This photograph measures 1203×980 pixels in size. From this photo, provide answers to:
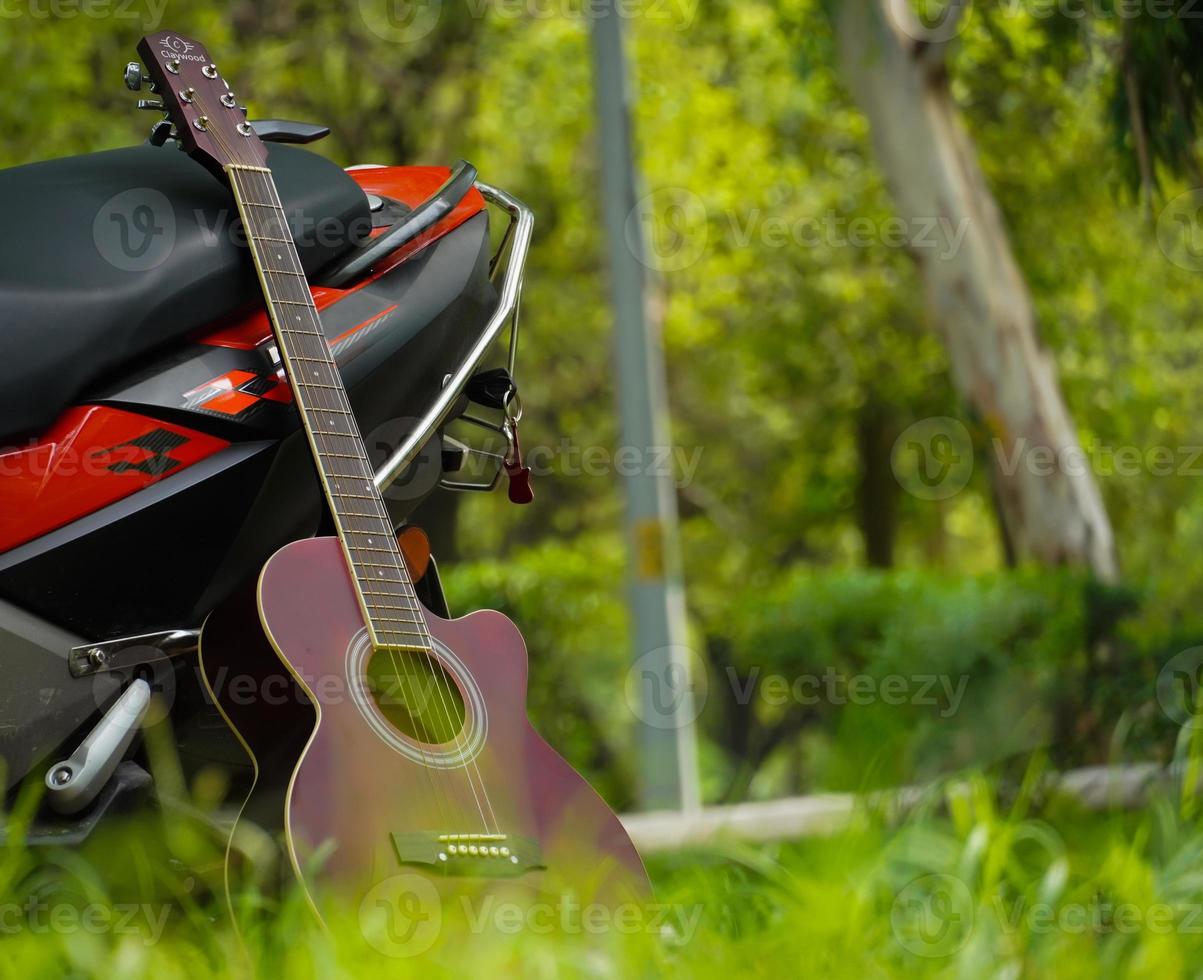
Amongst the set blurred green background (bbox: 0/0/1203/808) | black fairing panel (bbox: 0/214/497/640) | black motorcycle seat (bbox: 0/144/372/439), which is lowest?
blurred green background (bbox: 0/0/1203/808)

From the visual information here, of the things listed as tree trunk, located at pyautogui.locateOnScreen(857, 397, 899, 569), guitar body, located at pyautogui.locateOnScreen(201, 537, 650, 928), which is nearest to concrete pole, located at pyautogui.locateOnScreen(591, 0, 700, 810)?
guitar body, located at pyautogui.locateOnScreen(201, 537, 650, 928)

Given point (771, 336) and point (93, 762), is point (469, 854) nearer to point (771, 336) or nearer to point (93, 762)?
point (93, 762)

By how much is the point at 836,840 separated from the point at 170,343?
1349mm

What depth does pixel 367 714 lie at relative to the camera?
7.09ft

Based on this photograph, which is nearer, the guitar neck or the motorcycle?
the motorcycle

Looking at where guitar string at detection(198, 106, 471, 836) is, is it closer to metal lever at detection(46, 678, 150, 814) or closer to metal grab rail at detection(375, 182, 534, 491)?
metal grab rail at detection(375, 182, 534, 491)

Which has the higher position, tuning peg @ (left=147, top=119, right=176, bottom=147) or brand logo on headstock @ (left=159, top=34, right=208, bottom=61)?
brand logo on headstock @ (left=159, top=34, right=208, bottom=61)

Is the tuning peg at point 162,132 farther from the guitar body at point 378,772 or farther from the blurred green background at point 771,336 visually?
the blurred green background at point 771,336

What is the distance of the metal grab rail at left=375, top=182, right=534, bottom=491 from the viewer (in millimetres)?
2615

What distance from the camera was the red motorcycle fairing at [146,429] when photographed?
222 cm

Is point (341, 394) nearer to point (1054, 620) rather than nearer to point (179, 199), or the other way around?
point (179, 199)

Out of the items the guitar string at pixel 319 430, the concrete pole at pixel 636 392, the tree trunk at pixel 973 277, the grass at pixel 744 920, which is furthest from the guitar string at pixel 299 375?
the tree trunk at pixel 973 277

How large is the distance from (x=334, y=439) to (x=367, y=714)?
501 millimetres

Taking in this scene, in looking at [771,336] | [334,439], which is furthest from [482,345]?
[771,336]
